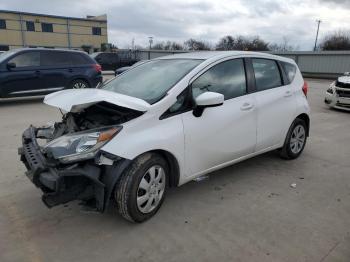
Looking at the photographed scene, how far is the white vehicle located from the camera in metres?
Result: 10.2

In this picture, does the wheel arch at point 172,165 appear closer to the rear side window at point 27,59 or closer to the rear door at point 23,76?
the rear door at point 23,76

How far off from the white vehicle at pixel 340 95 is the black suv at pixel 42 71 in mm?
7813

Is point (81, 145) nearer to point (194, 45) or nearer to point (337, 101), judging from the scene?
point (337, 101)

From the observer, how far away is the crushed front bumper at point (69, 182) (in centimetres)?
280

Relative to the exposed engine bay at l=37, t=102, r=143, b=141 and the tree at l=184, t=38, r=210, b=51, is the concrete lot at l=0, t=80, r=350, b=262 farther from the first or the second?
the tree at l=184, t=38, r=210, b=51

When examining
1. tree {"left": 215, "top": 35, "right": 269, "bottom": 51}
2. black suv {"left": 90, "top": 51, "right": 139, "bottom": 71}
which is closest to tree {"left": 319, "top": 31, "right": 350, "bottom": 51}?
tree {"left": 215, "top": 35, "right": 269, "bottom": 51}

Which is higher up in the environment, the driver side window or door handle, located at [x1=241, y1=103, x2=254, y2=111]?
the driver side window

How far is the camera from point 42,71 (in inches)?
402

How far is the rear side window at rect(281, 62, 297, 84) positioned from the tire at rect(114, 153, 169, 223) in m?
2.73

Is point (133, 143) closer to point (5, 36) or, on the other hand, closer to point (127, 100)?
point (127, 100)

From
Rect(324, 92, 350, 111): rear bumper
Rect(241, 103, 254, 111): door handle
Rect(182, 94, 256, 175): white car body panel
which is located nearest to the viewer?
Rect(182, 94, 256, 175): white car body panel

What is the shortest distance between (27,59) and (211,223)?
8.81 m

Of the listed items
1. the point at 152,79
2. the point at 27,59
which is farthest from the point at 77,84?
the point at 152,79

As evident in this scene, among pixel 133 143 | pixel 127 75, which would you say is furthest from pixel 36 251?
pixel 127 75
